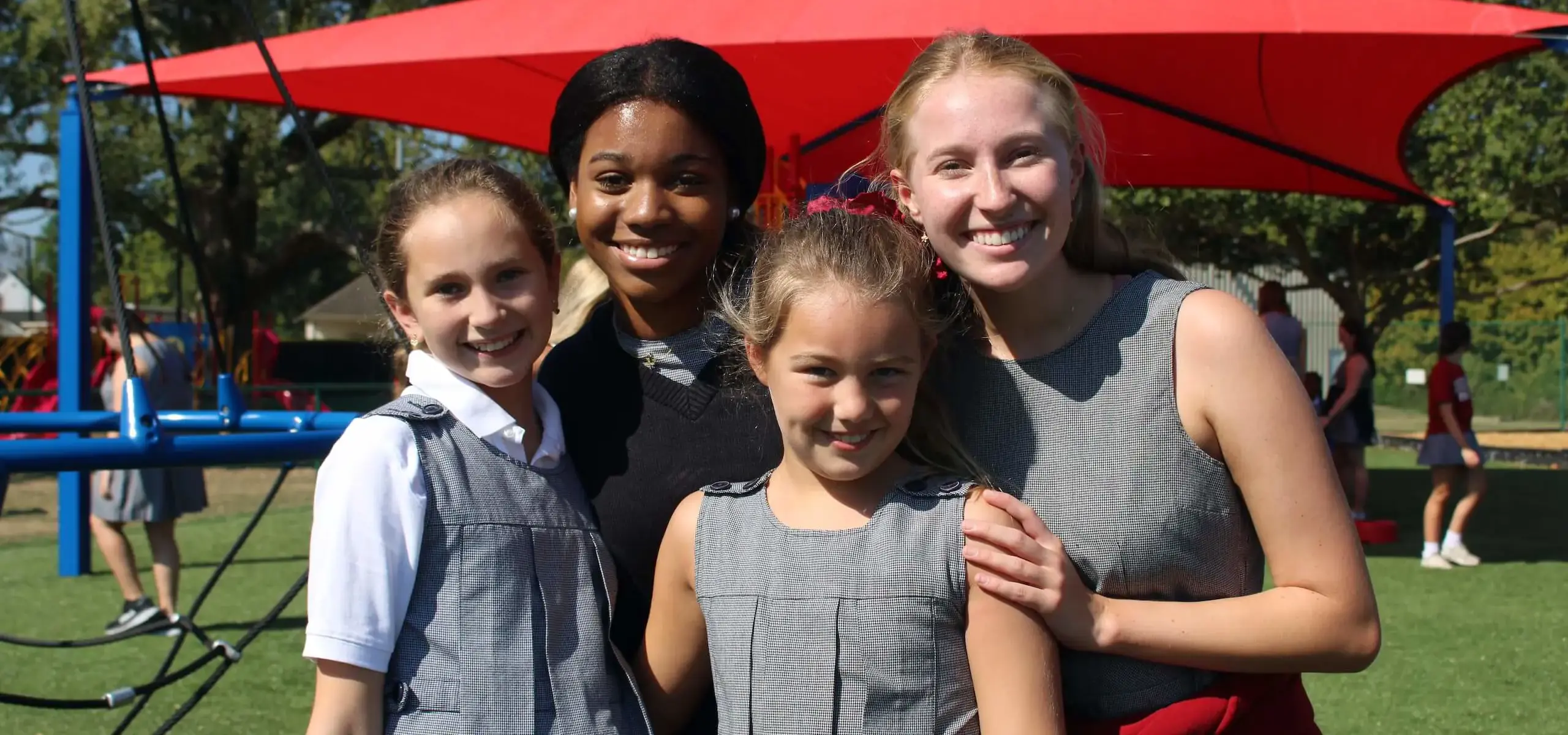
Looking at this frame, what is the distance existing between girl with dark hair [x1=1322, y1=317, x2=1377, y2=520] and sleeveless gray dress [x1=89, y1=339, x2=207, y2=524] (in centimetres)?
745

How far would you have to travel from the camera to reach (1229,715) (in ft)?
5.58

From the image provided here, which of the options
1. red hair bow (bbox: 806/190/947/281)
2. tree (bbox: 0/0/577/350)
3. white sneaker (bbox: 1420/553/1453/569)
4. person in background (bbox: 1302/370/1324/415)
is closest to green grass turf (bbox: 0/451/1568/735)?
white sneaker (bbox: 1420/553/1453/569)

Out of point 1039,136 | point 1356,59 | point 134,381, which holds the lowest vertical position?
point 134,381

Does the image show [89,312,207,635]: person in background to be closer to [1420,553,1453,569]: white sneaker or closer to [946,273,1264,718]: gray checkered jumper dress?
[946,273,1264,718]: gray checkered jumper dress

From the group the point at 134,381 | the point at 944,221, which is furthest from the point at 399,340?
the point at 944,221

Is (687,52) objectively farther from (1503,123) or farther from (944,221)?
(1503,123)

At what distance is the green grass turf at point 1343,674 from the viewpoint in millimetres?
5102

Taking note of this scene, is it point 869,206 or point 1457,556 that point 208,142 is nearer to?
point 1457,556

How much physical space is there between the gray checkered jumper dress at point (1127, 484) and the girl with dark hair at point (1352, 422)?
9.18 m

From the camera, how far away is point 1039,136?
1724 mm

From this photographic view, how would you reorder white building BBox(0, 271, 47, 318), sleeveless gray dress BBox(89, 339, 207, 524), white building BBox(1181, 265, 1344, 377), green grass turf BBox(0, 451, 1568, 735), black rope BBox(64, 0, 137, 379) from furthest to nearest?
white building BBox(0, 271, 47, 318)
white building BBox(1181, 265, 1344, 377)
sleeveless gray dress BBox(89, 339, 207, 524)
green grass turf BBox(0, 451, 1568, 735)
black rope BBox(64, 0, 137, 379)

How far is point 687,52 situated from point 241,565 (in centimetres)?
756

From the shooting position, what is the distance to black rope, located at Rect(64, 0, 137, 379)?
2133mm

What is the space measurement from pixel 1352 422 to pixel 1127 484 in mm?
9588
